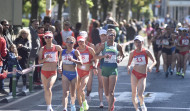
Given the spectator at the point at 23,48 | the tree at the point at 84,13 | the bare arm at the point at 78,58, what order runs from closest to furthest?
the bare arm at the point at 78,58
the spectator at the point at 23,48
the tree at the point at 84,13

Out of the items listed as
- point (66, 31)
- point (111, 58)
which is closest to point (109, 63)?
point (111, 58)

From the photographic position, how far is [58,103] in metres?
13.8

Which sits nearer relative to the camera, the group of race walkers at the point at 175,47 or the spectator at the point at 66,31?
the spectator at the point at 66,31

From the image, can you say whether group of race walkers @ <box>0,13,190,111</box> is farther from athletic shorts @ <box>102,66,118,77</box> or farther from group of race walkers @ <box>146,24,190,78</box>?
group of race walkers @ <box>146,24,190,78</box>

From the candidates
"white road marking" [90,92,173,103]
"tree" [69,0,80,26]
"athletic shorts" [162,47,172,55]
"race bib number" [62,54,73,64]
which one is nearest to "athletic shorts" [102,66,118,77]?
"race bib number" [62,54,73,64]

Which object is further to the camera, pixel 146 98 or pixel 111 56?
pixel 146 98

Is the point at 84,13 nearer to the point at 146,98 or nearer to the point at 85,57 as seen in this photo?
the point at 146,98

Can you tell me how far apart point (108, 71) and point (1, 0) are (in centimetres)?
1017

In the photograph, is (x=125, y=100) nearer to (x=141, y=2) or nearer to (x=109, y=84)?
(x=109, y=84)

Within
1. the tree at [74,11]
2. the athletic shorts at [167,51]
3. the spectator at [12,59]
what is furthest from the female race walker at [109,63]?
the tree at [74,11]

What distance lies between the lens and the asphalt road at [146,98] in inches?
515

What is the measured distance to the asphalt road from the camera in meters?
13.1

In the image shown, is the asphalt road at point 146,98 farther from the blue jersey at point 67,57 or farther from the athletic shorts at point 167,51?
the athletic shorts at point 167,51

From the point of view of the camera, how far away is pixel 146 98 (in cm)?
1475
